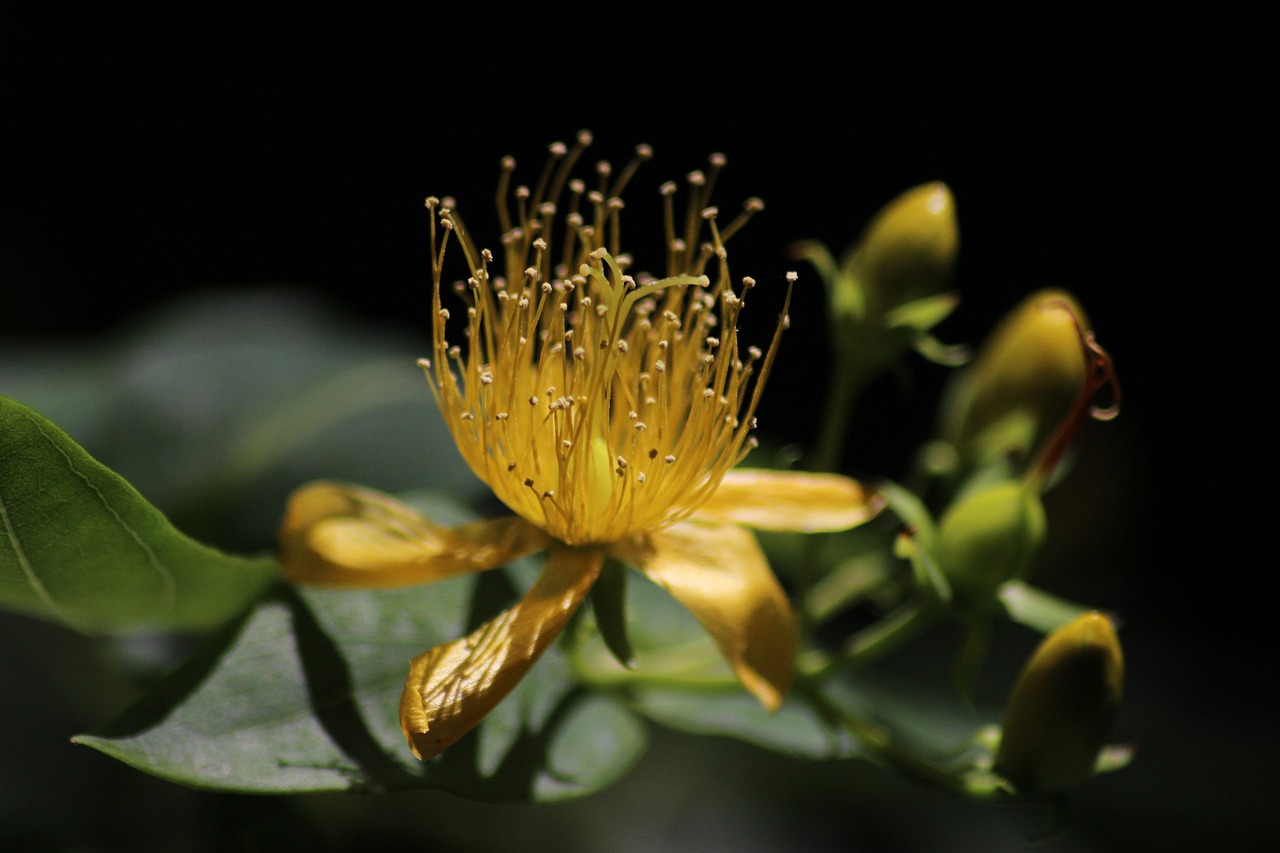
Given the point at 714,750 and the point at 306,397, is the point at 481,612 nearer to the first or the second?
the point at 306,397

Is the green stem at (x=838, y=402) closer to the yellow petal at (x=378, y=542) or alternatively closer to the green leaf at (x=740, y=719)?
the green leaf at (x=740, y=719)

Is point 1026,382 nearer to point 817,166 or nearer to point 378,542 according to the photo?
point 378,542

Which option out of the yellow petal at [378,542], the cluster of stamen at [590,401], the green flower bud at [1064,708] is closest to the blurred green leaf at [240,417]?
the yellow petal at [378,542]

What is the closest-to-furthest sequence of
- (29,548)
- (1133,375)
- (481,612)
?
(29,548) < (481,612) < (1133,375)

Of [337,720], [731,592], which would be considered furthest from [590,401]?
[337,720]

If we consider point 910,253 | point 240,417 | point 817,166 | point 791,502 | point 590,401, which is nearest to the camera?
point 590,401

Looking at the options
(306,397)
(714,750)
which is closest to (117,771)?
(306,397)

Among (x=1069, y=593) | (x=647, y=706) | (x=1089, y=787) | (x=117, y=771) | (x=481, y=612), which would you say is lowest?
(x=1089, y=787)

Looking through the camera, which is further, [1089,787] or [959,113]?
[959,113]
